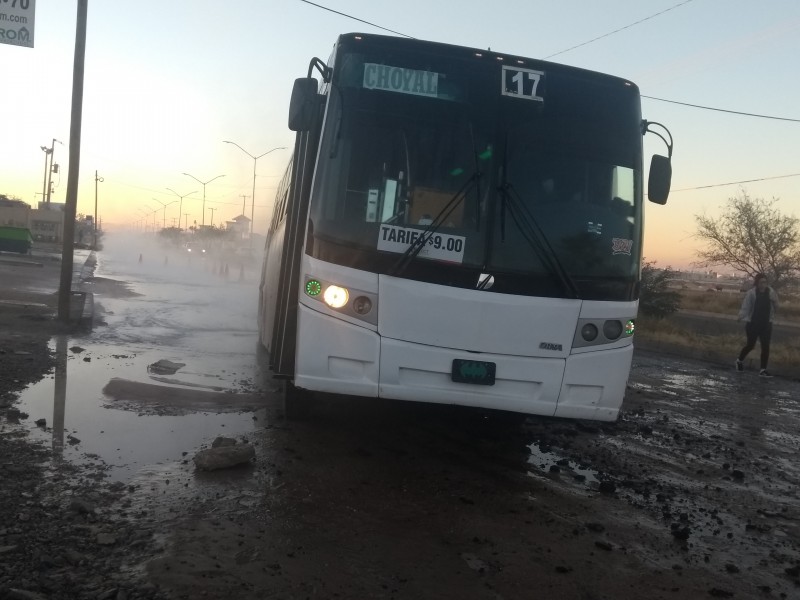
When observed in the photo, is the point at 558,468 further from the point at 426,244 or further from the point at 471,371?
the point at 426,244

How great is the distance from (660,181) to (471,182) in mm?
1766

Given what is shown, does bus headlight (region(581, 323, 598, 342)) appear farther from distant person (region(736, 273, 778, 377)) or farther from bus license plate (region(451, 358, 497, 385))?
distant person (region(736, 273, 778, 377))

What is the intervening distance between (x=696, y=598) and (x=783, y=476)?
10.9 ft

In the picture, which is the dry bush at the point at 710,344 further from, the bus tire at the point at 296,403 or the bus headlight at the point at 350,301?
the bus headlight at the point at 350,301

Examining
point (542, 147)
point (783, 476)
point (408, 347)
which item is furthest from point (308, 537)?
point (783, 476)

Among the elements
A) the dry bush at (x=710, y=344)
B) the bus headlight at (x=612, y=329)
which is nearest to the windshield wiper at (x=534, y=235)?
the bus headlight at (x=612, y=329)

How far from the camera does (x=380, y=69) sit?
18.9ft

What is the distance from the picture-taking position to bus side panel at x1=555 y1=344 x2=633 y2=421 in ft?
18.7

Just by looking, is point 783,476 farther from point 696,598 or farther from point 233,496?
point 233,496

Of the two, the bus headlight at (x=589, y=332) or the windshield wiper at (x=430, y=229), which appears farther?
the bus headlight at (x=589, y=332)

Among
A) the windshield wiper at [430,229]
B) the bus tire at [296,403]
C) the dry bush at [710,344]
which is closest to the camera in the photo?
the windshield wiper at [430,229]

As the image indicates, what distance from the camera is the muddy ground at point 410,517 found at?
355 centimetres

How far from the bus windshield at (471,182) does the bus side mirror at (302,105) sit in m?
0.18

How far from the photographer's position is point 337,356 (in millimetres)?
5523
